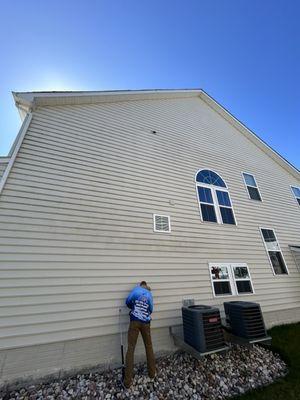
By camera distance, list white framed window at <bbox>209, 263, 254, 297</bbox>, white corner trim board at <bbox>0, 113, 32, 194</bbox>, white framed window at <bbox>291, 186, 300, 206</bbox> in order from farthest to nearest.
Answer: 1. white framed window at <bbox>291, 186, 300, 206</bbox>
2. white framed window at <bbox>209, 263, 254, 297</bbox>
3. white corner trim board at <bbox>0, 113, 32, 194</bbox>

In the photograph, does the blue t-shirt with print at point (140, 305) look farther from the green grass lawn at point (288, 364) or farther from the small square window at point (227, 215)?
the small square window at point (227, 215)

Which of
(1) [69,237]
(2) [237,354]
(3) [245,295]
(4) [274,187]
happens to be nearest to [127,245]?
(1) [69,237]

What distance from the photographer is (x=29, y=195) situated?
4.37 m

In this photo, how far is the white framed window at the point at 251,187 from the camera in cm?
852

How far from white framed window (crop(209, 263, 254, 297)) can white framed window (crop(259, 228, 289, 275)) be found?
62.0 inches

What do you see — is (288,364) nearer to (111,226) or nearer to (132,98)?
(111,226)

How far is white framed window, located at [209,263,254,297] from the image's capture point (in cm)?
569

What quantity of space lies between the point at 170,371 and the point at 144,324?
112cm

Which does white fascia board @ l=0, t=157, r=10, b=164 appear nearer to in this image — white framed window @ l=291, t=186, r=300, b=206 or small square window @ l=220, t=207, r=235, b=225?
small square window @ l=220, t=207, r=235, b=225

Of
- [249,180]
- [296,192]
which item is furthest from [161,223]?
[296,192]

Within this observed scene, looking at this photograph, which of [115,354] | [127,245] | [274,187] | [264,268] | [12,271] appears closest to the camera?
[12,271]

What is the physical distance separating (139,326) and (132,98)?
7.53 metres

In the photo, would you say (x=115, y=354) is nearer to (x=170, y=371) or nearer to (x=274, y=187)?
(x=170, y=371)

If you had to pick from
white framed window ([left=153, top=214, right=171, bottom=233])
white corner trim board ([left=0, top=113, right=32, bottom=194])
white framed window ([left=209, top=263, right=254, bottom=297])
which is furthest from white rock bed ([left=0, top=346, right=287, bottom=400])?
white corner trim board ([left=0, top=113, right=32, bottom=194])
